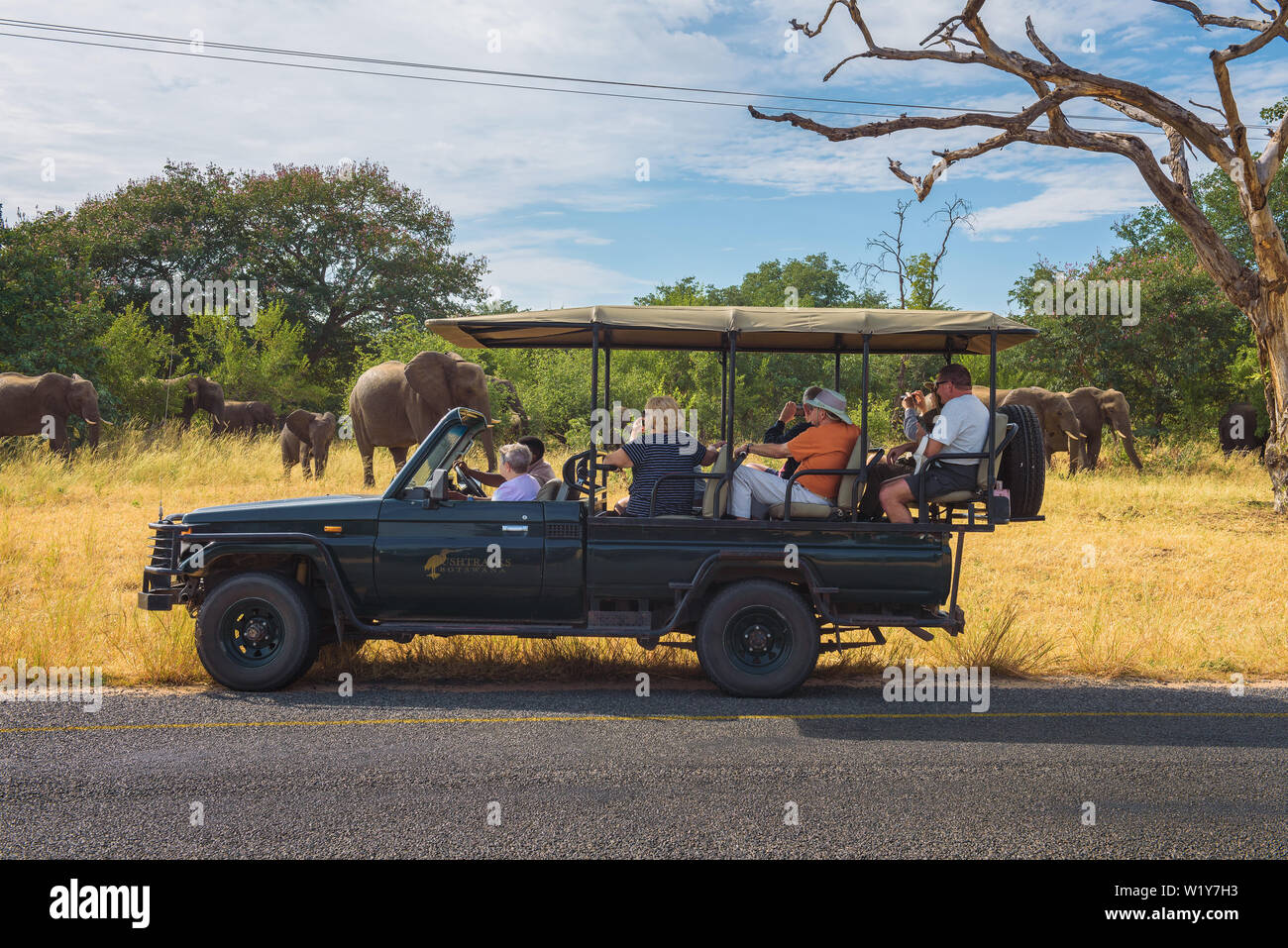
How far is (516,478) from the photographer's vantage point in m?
8.42

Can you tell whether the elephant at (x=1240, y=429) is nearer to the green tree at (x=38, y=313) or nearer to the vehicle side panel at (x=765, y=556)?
the vehicle side panel at (x=765, y=556)

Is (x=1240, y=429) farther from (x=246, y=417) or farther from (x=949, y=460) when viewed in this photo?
(x=246, y=417)

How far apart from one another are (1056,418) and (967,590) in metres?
14.7

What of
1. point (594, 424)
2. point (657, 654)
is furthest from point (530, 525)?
point (657, 654)

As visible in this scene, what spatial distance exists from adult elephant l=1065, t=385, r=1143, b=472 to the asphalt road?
64.6 feet

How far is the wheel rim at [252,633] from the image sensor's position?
739 centimetres

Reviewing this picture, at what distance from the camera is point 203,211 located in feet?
139

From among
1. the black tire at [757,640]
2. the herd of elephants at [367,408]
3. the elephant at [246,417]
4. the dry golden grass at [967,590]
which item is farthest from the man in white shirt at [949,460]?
the elephant at [246,417]

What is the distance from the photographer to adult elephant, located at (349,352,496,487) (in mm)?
18688

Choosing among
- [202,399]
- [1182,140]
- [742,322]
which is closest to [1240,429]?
[1182,140]

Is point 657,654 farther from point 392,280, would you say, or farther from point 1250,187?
point 392,280

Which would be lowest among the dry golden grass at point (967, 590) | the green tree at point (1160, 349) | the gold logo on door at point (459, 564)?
the dry golden grass at point (967, 590)

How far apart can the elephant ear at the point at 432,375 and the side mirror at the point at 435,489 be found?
11364 mm

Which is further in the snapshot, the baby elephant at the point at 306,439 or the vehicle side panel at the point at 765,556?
the baby elephant at the point at 306,439
